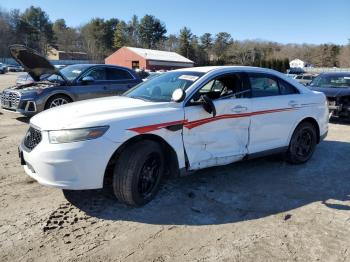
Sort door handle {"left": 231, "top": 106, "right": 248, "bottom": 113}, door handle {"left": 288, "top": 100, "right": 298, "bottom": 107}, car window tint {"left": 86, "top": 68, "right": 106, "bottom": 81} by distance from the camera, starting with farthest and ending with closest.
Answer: car window tint {"left": 86, "top": 68, "right": 106, "bottom": 81}, door handle {"left": 288, "top": 100, "right": 298, "bottom": 107}, door handle {"left": 231, "top": 106, "right": 248, "bottom": 113}

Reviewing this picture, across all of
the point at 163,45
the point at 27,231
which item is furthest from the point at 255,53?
the point at 27,231

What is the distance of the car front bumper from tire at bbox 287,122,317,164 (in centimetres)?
335

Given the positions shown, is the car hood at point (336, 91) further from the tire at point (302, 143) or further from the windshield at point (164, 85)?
the windshield at point (164, 85)

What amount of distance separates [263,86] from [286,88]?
0.59 meters

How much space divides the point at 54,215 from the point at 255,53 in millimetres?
101841

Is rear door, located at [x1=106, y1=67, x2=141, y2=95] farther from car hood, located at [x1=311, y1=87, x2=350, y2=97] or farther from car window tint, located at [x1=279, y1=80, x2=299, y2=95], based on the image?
car hood, located at [x1=311, y1=87, x2=350, y2=97]

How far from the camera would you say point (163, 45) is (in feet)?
329

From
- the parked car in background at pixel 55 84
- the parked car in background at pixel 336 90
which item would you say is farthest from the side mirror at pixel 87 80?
the parked car in background at pixel 336 90

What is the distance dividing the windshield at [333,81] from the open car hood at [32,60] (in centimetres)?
832

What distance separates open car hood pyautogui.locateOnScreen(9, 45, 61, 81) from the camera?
8195 mm

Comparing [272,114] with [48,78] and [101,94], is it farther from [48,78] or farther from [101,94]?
[48,78]

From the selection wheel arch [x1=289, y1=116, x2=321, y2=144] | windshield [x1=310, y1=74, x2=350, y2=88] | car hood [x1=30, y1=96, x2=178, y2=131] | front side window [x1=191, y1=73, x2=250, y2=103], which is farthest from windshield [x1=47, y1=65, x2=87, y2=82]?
windshield [x1=310, y1=74, x2=350, y2=88]

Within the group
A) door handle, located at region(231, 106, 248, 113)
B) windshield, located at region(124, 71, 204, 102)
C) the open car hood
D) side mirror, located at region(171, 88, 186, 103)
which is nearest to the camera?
side mirror, located at region(171, 88, 186, 103)

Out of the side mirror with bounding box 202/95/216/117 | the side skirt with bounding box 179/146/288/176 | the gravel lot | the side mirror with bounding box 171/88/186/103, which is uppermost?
the side mirror with bounding box 171/88/186/103
